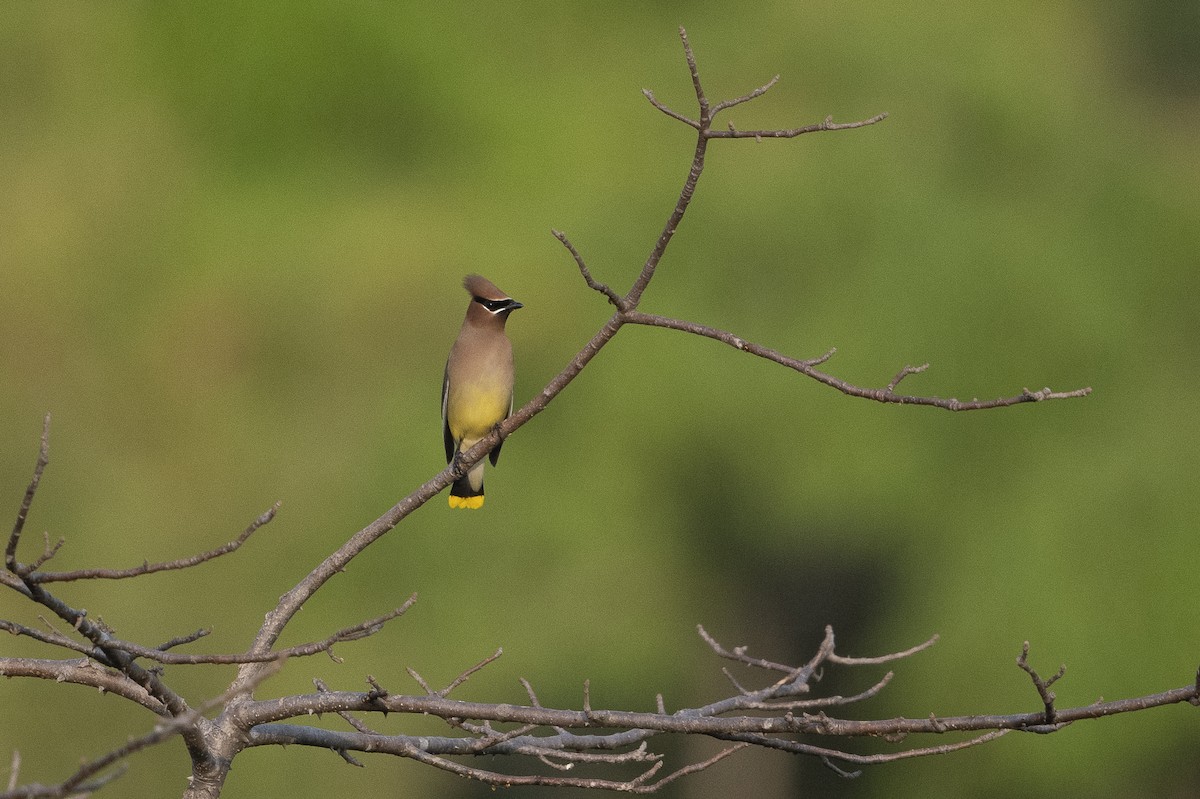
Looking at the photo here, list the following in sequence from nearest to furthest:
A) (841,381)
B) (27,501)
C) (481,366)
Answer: (27,501), (841,381), (481,366)

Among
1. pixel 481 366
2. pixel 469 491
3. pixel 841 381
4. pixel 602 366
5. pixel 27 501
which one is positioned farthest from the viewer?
pixel 602 366

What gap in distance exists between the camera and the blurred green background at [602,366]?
10.6m

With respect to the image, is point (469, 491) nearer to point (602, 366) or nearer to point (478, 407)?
point (478, 407)

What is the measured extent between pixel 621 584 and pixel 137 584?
344cm

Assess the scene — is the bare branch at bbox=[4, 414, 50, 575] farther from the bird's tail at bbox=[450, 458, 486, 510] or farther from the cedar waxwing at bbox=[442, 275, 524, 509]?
the bird's tail at bbox=[450, 458, 486, 510]

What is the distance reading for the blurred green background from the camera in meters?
10.6

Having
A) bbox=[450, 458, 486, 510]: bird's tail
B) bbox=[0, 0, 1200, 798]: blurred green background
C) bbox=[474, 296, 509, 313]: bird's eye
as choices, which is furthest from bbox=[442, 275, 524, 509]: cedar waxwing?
bbox=[0, 0, 1200, 798]: blurred green background

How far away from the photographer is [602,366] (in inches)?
459

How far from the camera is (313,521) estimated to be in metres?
10.8

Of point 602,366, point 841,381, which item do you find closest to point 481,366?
point 841,381

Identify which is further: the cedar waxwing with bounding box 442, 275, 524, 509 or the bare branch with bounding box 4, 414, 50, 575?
the cedar waxwing with bounding box 442, 275, 524, 509

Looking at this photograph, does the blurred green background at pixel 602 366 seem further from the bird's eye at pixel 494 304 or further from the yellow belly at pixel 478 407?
the bird's eye at pixel 494 304

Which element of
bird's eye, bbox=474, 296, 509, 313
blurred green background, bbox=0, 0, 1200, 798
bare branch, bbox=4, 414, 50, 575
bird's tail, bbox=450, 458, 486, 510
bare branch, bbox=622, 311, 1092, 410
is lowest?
bare branch, bbox=4, 414, 50, 575

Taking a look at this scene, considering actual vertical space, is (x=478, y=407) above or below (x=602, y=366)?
below
